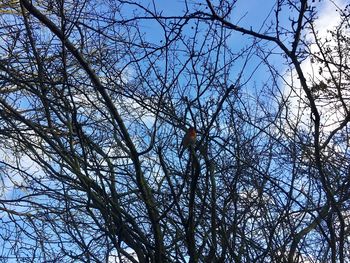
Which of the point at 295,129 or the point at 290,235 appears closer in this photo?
the point at 290,235

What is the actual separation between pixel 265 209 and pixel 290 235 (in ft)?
0.90

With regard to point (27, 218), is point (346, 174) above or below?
below

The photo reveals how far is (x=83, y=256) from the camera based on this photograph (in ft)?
13.8

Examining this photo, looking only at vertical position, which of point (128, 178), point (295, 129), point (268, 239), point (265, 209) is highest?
point (295, 129)

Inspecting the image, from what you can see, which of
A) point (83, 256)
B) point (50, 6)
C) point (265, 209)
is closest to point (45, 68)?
point (50, 6)

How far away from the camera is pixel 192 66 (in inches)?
163

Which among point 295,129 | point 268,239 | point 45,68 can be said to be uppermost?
point 45,68

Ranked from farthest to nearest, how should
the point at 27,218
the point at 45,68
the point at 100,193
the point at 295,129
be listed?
the point at 27,218
the point at 295,129
the point at 45,68
the point at 100,193

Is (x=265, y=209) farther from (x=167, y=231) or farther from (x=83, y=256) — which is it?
(x=83, y=256)

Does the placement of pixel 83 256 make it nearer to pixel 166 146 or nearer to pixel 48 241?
pixel 48 241

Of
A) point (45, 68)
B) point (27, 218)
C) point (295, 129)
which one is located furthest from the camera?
point (27, 218)

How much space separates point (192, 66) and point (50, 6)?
1.16 m

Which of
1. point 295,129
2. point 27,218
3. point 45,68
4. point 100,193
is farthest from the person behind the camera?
point 27,218

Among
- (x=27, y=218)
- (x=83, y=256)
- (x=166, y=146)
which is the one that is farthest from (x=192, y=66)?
(x=27, y=218)
